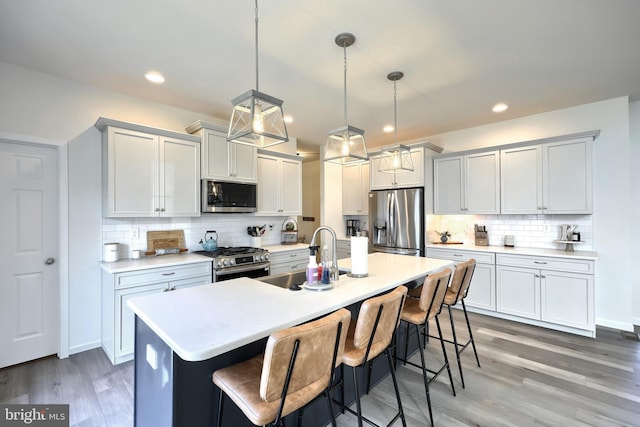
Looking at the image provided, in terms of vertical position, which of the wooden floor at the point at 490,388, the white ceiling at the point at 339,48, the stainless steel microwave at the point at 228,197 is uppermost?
the white ceiling at the point at 339,48

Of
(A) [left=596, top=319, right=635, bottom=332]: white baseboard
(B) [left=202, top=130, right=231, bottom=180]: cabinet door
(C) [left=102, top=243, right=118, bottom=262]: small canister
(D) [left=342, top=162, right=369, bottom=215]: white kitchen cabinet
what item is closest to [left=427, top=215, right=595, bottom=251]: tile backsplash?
(A) [left=596, top=319, right=635, bottom=332]: white baseboard

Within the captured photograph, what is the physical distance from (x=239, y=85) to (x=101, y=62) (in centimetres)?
120

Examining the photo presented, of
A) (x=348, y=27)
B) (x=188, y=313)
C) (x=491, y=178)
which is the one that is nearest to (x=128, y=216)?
(x=188, y=313)

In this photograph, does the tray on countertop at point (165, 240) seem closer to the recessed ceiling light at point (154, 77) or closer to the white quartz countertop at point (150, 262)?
the white quartz countertop at point (150, 262)

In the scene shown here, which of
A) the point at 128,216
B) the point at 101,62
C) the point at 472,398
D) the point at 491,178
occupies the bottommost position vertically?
the point at 472,398

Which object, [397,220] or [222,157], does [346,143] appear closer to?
[222,157]

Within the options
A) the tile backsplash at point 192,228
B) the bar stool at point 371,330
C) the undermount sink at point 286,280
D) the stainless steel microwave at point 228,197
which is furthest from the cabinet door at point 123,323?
the bar stool at point 371,330

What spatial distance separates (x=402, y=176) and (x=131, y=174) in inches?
147

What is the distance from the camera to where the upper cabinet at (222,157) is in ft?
11.6

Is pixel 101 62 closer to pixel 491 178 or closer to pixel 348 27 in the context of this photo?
pixel 348 27

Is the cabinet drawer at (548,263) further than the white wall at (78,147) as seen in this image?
Yes

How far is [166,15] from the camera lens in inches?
79.1

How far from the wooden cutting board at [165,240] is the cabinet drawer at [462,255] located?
3482 mm

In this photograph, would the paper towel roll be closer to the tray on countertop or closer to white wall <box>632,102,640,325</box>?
the tray on countertop
